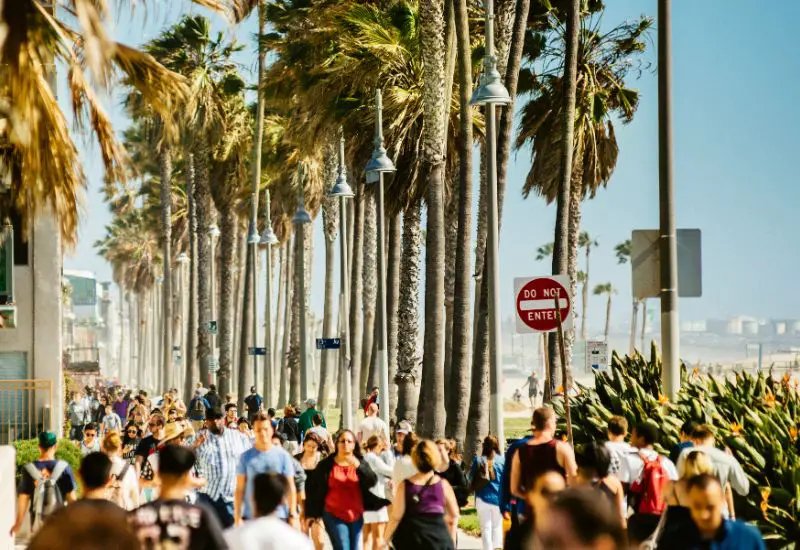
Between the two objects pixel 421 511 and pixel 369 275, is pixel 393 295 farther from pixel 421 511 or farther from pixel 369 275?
pixel 421 511

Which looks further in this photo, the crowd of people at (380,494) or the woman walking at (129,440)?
the woman walking at (129,440)

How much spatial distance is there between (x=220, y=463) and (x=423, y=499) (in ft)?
11.0

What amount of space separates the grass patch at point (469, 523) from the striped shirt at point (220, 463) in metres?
5.55

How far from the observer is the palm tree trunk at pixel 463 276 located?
23906 mm

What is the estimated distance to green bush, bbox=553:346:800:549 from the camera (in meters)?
12.3

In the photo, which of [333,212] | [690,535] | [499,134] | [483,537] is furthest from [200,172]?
[690,535]

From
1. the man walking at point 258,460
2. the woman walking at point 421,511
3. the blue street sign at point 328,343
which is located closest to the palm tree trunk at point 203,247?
the blue street sign at point 328,343

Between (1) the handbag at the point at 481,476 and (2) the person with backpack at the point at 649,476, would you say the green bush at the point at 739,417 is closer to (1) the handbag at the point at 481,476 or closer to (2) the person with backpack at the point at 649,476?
(2) the person with backpack at the point at 649,476

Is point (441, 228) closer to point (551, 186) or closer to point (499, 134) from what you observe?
point (499, 134)

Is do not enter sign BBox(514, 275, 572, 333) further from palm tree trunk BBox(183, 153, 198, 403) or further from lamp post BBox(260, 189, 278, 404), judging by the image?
palm tree trunk BBox(183, 153, 198, 403)

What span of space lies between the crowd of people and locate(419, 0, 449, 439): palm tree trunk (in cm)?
704

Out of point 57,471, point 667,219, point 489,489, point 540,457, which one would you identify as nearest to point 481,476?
point 489,489

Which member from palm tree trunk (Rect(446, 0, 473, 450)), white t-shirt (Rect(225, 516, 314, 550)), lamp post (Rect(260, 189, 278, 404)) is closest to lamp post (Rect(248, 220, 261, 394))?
lamp post (Rect(260, 189, 278, 404))

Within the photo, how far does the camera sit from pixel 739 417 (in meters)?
14.8
